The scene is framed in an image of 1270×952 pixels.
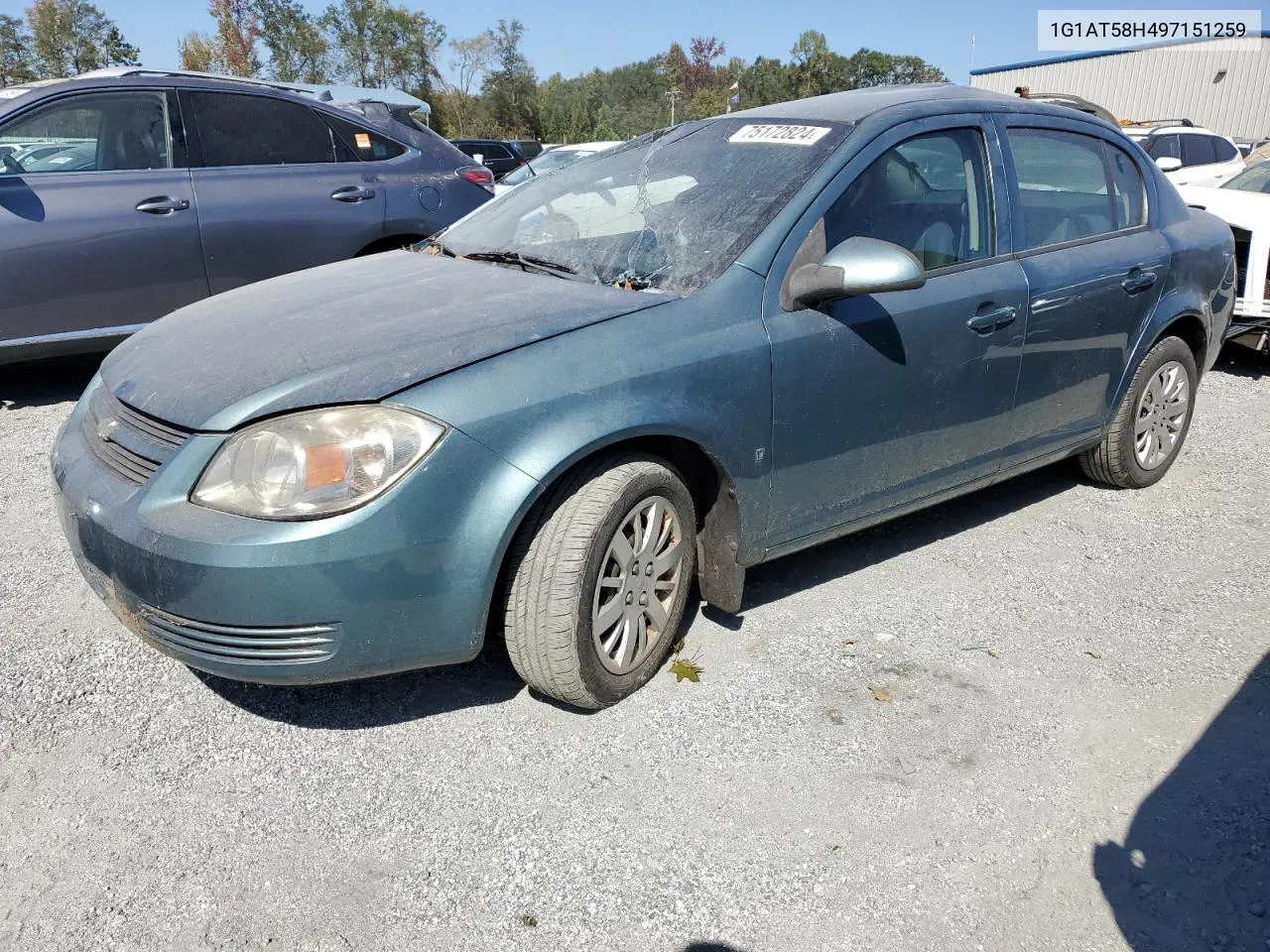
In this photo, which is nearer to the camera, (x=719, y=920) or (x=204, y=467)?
(x=719, y=920)

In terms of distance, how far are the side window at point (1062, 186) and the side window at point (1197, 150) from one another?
13333 mm

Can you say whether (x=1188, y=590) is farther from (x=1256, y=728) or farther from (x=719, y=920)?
(x=719, y=920)

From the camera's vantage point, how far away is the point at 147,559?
2.46m

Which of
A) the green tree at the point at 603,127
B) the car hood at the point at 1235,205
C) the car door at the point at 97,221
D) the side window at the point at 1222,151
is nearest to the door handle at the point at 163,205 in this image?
the car door at the point at 97,221

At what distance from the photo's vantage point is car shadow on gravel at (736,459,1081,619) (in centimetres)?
381

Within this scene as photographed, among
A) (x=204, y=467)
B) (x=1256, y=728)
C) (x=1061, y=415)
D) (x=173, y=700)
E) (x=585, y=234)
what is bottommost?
(x=1256, y=728)

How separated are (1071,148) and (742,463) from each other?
229cm

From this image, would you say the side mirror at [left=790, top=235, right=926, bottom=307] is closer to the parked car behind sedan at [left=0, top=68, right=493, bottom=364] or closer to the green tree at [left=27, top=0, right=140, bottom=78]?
the parked car behind sedan at [left=0, top=68, right=493, bottom=364]

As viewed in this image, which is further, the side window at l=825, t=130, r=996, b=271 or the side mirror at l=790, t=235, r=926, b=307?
the side window at l=825, t=130, r=996, b=271

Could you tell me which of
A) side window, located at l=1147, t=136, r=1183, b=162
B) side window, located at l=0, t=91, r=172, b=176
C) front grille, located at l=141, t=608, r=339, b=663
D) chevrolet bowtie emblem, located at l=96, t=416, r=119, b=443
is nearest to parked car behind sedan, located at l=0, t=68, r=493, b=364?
side window, located at l=0, t=91, r=172, b=176

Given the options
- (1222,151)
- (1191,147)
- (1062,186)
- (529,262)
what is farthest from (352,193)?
(1222,151)

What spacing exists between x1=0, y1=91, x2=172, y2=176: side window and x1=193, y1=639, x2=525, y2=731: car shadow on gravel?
12.6 feet

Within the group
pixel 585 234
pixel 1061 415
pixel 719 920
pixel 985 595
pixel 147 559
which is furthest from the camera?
pixel 1061 415

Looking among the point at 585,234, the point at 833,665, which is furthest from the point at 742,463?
the point at 585,234
